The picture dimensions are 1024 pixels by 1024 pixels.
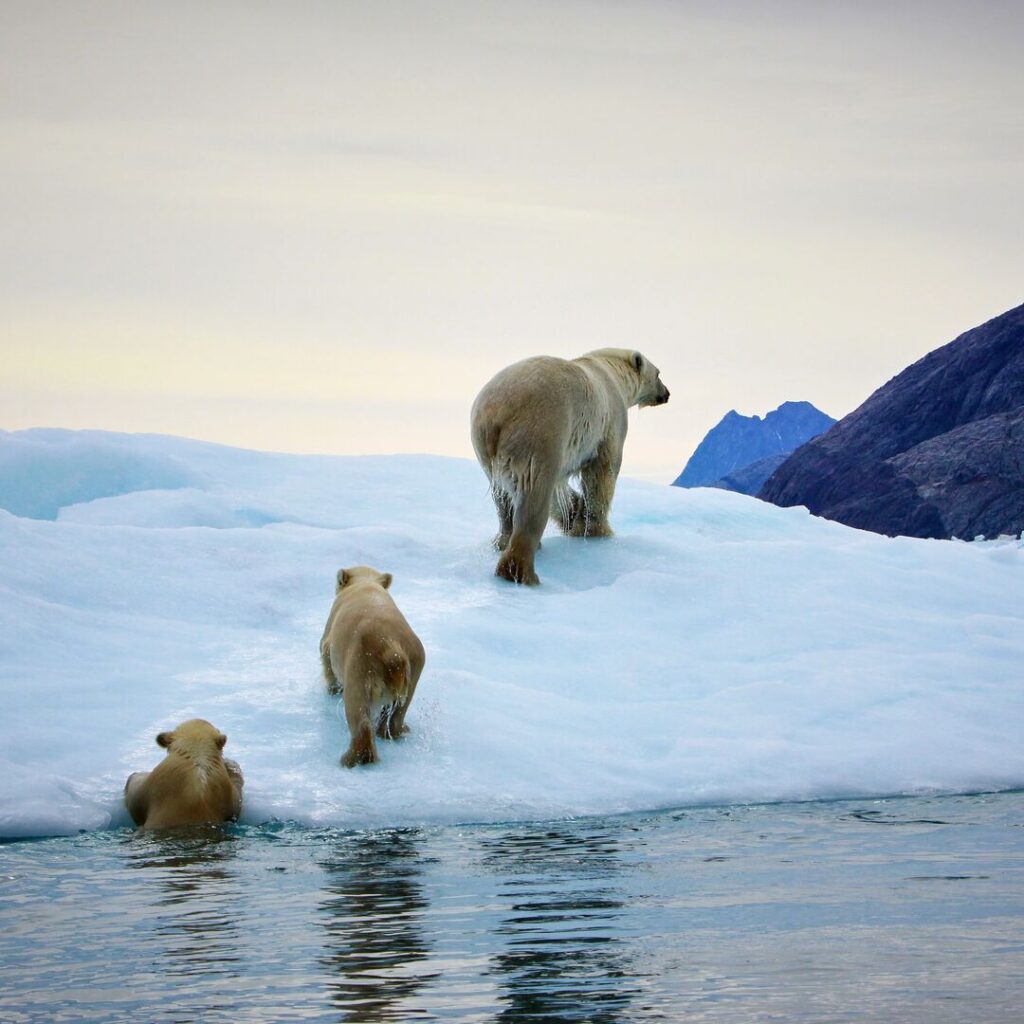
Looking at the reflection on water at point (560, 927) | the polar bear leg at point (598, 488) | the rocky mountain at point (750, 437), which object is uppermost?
the rocky mountain at point (750, 437)

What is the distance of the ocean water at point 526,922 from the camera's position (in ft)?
10.5

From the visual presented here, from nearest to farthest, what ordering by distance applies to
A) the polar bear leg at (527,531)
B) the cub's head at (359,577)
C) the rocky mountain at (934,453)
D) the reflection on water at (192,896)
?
the reflection on water at (192,896) → the cub's head at (359,577) → the polar bear leg at (527,531) → the rocky mountain at (934,453)

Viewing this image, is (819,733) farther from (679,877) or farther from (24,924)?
(24,924)

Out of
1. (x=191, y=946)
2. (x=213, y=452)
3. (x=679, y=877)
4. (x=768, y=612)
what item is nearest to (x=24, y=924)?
(x=191, y=946)

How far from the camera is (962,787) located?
22.1ft

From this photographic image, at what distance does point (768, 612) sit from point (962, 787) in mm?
2602

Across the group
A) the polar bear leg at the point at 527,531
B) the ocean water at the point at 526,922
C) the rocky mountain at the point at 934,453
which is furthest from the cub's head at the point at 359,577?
the rocky mountain at the point at 934,453

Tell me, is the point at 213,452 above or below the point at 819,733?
above

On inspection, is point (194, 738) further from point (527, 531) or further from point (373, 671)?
point (527, 531)

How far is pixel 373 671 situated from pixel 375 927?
2586 mm

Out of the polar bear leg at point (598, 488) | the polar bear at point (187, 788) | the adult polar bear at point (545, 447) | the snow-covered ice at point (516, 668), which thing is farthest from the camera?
the polar bear leg at point (598, 488)

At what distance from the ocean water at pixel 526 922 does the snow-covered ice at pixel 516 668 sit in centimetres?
55

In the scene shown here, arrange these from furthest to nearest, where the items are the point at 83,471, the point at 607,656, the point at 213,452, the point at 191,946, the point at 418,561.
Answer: the point at 213,452, the point at 83,471, the point at 418,561, the point at 607,656, the point at 191,946

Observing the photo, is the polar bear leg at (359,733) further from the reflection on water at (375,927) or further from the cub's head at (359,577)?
the cub's head at (359,577)
